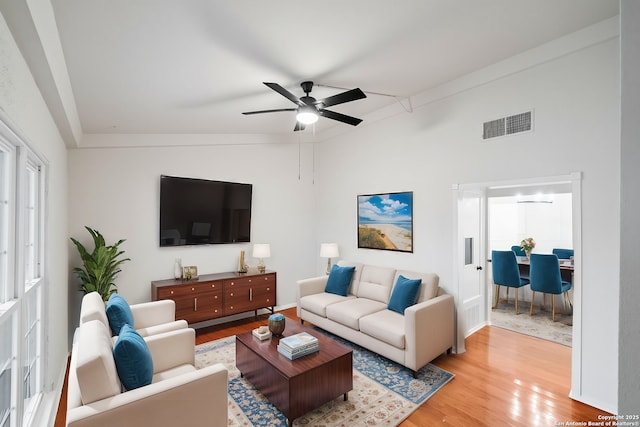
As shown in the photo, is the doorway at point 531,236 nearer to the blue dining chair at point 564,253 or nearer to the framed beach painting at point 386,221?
the blue dining chair at point 564,253

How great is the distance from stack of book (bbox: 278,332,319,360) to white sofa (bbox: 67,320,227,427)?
771mm

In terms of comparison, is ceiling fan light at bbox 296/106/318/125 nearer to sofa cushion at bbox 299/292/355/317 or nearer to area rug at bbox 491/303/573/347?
sofa cushion at bbox 299/292/355/317

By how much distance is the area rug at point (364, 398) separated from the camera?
2.47 metres

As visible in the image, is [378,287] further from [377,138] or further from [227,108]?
[227,108]

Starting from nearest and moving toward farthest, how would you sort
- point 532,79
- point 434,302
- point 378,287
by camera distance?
point 532,79, point 434,302, point 378,287

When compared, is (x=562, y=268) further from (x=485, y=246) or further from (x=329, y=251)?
(x=329, y=251)

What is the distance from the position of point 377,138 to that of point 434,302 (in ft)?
8.05

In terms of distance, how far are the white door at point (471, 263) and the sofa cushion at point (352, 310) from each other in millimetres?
999

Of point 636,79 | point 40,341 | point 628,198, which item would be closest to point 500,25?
point 636,79

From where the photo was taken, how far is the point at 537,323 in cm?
457

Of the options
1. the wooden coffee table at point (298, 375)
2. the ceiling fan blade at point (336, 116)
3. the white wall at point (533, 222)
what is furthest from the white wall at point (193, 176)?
the white wall at point (533, 222)

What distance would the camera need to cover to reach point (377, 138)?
4680mm

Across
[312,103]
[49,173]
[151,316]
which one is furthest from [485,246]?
[49,173]

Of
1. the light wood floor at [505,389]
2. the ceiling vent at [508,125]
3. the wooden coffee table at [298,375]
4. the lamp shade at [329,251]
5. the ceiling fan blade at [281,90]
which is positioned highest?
the ceiling fan blade at [281,90]
